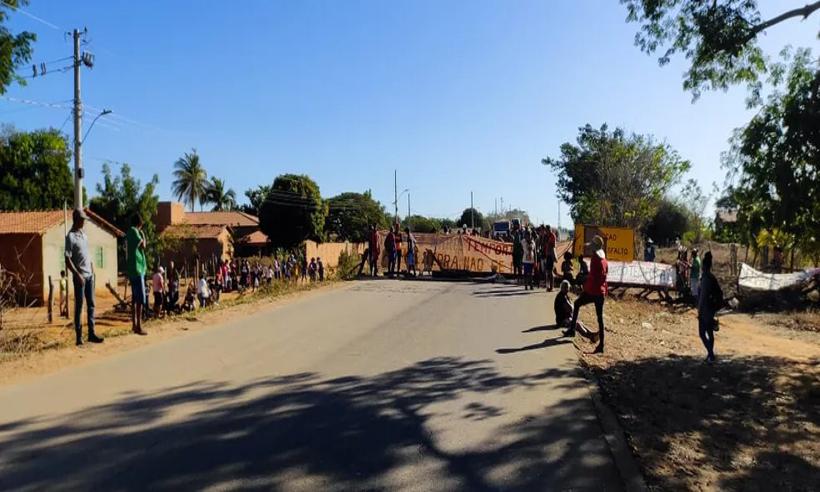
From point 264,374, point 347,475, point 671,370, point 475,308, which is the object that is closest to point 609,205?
point 475,308

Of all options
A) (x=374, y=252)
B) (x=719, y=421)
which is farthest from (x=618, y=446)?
(x=374, y=252)

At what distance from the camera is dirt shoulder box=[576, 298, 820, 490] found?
200 inches

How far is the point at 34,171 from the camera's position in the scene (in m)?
40.9

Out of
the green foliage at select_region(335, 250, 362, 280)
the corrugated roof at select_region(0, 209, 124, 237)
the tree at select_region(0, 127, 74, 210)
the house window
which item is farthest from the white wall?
the green foliage at select_region(335, 250, 362, 280)

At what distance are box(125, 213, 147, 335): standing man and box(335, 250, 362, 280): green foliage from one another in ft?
37.2

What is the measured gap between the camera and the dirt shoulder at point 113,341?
7.25m

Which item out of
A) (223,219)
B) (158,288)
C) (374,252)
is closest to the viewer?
(158,288)

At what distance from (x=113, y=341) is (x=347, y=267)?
13.1 m

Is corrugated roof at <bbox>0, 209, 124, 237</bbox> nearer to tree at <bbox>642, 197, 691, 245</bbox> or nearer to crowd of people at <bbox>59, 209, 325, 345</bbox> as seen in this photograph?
crowd of people at <bbox>59, 209, 325, 345</bbox>

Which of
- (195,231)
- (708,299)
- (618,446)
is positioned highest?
(195,231)

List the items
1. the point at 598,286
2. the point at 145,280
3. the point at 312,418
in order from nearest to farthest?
the point at 312,418 → the point at 598,286 → the point at 145,280

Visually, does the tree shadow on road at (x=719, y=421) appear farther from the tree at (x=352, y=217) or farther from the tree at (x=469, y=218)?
the tree at (x=469, y=218)

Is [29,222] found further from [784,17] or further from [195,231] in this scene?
[784,17]

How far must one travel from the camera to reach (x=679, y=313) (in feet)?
61.8
